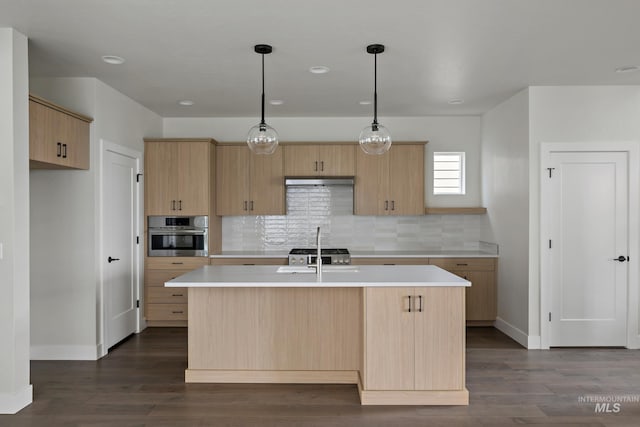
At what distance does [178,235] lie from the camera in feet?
19.0

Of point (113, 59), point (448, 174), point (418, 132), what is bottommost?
point (448, 174)

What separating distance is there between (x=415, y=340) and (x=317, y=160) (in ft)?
10.6

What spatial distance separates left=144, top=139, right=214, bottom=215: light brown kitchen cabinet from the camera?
5.77 metres

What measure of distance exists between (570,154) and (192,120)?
4.70 m

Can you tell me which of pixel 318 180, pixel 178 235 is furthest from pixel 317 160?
pixel 178 235

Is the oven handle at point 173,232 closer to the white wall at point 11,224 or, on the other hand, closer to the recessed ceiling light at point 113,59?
the recessed ceiling light at point 113,59

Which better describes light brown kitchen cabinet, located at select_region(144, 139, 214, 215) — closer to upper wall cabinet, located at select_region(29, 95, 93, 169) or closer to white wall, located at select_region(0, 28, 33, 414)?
upper wall cabinet, located at select_region(29, 95, 93, 169)

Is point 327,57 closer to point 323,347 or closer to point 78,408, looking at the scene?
point 323,347

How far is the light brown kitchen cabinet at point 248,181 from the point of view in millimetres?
6137

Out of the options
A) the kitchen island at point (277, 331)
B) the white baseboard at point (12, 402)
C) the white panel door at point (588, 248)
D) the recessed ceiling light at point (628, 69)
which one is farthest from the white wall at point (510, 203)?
the white baseboard at point (12, 402)

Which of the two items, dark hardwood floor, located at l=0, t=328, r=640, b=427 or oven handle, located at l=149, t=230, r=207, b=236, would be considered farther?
oven handle, located at l=149, t=230, r=207, b=236

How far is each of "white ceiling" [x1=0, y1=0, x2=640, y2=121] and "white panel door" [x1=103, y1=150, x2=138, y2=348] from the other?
0.90 m

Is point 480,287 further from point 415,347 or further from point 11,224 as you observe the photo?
point 11,224

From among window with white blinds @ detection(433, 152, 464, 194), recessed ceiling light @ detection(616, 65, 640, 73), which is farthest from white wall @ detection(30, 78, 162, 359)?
recessed ceiling light @ detection(616, 65, 640, 73)
